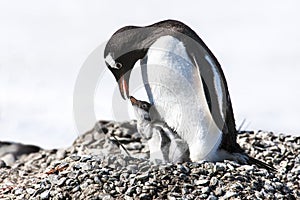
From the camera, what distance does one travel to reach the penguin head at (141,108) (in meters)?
4.92

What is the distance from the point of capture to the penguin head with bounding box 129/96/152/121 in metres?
4.92

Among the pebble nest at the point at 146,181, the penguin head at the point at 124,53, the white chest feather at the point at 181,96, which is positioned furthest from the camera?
the penguin head at the point at 124,53

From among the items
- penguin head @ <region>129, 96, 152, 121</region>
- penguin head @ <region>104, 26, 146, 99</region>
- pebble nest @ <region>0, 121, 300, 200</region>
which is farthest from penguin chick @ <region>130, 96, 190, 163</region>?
pebble nest @ <region>0, 121, 300, 200</region>

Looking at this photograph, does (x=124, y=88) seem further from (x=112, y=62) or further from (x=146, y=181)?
(x=146, y=181)

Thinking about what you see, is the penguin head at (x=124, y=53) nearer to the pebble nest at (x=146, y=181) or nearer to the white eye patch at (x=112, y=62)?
the white eye patch at (x=112, y=62)

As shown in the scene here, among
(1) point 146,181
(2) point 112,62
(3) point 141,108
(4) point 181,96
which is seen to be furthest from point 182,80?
(1) point 146,181

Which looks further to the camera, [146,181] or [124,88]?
[124,88]

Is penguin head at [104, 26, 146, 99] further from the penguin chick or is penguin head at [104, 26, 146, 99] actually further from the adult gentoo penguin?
the penguin chick

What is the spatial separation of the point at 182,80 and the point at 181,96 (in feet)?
0.34

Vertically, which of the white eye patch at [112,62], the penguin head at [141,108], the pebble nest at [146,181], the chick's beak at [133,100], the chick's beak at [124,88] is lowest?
the pebble nest at [146,181]

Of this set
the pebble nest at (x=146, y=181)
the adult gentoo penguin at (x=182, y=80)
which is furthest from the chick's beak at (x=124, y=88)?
the pebble nest at (x=146, y=181)

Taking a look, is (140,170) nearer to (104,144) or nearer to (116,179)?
(116,179)

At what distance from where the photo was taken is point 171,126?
490 centimetres

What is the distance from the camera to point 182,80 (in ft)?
15.5
